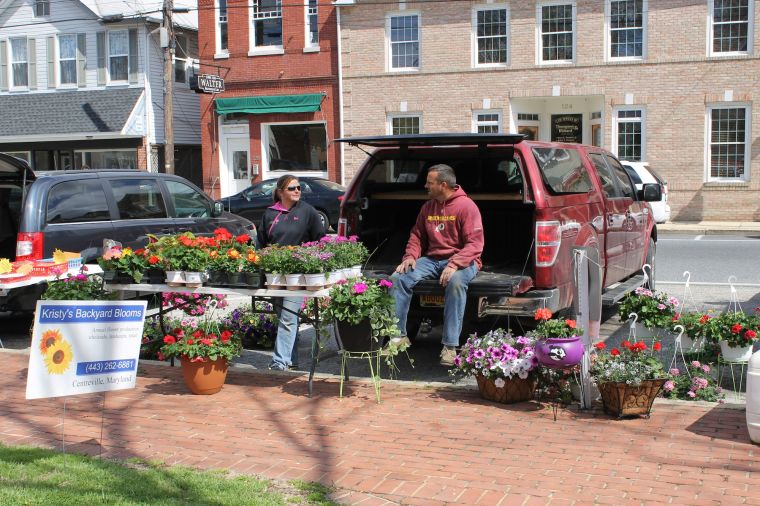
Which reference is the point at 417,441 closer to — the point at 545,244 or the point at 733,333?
the point at 545,244

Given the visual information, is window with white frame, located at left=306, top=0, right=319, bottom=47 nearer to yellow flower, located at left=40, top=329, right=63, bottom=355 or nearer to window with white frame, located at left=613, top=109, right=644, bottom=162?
window with white frame, located at left=613, top=109, right=644, bottom=162

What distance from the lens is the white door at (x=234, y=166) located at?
30469mm

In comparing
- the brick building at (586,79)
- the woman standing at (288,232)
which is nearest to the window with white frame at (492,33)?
the brick building at (586,79)

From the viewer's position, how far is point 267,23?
97.2ft

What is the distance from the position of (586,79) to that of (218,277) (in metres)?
20.6

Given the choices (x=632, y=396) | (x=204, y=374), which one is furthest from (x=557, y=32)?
(x=632, y=396)

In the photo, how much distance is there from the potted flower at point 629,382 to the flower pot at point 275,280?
2.43 m

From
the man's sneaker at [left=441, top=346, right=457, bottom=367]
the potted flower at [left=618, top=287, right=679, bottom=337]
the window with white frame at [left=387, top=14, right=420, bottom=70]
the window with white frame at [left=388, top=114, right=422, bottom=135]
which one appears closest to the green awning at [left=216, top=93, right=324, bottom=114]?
the window with white frame at [left=388, top=114, right=422, bottom=135]

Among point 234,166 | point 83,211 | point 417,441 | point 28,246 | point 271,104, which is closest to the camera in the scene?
point 417,441

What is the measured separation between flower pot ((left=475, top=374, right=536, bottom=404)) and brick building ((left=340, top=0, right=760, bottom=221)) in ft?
66.3

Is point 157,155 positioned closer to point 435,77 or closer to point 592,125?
point 435,77

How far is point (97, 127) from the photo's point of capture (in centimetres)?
3200

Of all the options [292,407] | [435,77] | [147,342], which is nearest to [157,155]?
[435,77]

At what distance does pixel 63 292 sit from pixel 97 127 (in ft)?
83.8
